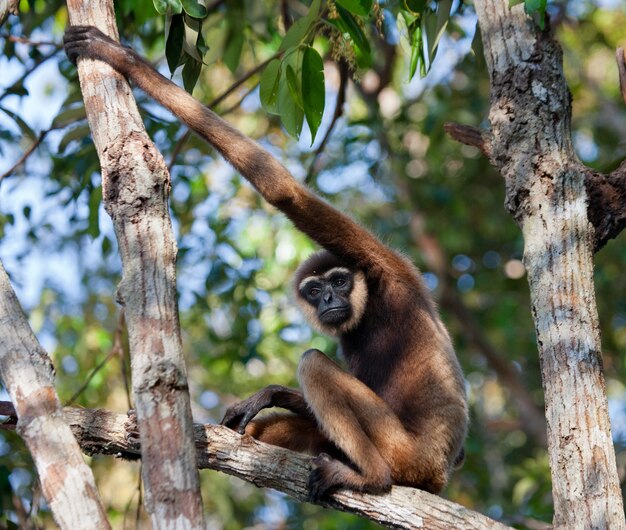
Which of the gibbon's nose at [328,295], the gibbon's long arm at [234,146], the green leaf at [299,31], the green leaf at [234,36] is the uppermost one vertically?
the green leaf at [234,36]

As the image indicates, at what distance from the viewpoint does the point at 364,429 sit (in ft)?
20.9

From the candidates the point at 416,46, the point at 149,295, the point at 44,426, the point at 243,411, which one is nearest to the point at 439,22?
the point at 416,46

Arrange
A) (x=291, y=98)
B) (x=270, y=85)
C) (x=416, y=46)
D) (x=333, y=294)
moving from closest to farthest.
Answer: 1. (x=291, y=98)
2. (x=270, y=85)
3. (x=416, y=46)
4. (x=333, y=294)

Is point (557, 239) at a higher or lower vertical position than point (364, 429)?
higher

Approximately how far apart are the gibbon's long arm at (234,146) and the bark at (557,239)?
1383 mm

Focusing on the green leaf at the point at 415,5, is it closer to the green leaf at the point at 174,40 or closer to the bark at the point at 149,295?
the green leaf at the point at 174,40

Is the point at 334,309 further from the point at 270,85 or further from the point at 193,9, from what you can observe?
the point at 193,9

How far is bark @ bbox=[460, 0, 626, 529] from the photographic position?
→ 4.84m

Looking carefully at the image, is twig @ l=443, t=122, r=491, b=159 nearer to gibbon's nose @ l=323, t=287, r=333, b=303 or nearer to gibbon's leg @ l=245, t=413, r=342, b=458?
gibbon's nose @ l=323, t=287, r=333, b=303

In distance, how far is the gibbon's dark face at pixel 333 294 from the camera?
7.41m

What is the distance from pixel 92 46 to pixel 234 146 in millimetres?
1192

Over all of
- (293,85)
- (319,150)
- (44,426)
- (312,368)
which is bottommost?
(44,426)

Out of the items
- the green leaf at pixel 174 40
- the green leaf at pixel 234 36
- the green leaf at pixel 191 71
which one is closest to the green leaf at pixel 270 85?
the green leaf at pixel 191 71

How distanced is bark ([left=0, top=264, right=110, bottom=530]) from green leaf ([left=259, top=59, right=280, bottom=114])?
95.6 inches
